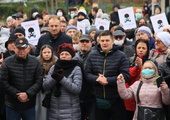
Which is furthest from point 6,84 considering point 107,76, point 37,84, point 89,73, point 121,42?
point 121,42

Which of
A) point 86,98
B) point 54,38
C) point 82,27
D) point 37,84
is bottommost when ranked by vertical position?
point 86,98

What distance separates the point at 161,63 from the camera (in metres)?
7.12

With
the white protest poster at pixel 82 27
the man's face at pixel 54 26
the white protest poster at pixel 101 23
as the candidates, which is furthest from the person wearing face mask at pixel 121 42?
the white protest poster at pixel 101 23

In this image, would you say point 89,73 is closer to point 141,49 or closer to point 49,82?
point 49,82

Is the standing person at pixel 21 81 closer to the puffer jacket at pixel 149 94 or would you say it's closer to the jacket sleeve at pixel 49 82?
the jacket sleeve at pixel 49 82

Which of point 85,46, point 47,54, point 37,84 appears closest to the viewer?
point 37,84

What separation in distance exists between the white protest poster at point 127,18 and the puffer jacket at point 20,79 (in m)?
5.66

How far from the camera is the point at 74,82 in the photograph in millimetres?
7113

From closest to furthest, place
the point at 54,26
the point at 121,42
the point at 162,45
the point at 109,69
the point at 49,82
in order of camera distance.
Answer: the point at 109,69
the point at 49,82
the point at 162,45
the point at 121,42
the point at 54,26

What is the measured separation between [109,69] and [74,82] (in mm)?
635

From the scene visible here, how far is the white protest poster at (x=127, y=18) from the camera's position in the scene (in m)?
12.4

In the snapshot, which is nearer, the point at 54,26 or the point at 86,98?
the point at 86,98

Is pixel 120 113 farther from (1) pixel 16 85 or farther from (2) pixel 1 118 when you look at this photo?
(2) pixel 1 118

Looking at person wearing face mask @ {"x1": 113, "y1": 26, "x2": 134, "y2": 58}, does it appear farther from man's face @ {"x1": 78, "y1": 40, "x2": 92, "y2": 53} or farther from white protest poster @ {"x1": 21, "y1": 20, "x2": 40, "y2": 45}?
Answer: white protest poster @ {"x1": 21, "y1": 20, "x2": 40, "y2": 45}
